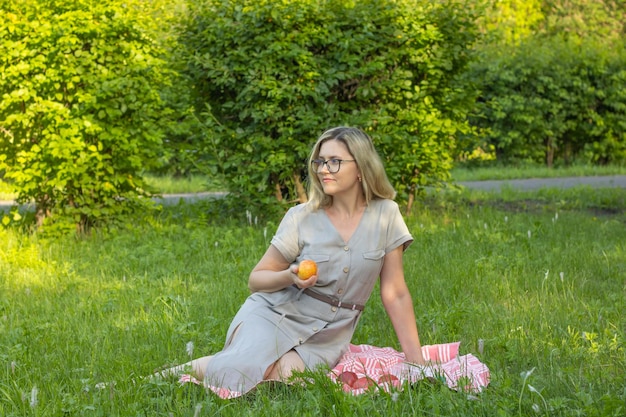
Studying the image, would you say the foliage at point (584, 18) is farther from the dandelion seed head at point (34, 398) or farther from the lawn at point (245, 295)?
the dandelion seed head at point (34, 398)

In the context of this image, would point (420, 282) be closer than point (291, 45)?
Yes

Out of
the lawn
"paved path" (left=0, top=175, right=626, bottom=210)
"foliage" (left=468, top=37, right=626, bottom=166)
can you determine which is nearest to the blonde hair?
the lawn

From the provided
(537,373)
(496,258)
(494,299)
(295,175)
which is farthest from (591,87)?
(537,373)

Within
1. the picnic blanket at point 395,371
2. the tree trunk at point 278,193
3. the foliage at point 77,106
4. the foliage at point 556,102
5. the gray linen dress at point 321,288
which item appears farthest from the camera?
the foliage at point 556,102

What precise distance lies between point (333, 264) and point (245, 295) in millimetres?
1617

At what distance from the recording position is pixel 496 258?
6613mm

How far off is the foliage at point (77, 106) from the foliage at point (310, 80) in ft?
2.18

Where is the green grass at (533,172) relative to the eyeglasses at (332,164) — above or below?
below

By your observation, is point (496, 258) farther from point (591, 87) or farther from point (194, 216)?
point (591, 87)

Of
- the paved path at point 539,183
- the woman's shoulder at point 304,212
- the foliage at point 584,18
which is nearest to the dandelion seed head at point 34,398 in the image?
the woman's shoulder at point 304,212

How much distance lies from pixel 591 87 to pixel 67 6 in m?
12.3

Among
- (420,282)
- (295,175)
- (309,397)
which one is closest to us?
(309,397)

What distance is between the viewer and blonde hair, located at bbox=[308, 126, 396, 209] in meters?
4.20

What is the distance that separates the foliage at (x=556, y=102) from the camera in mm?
17469
